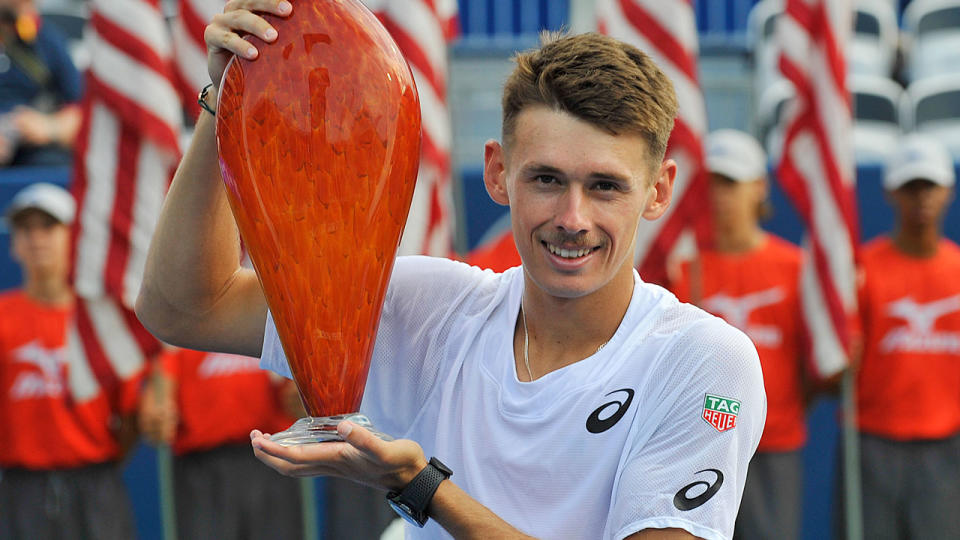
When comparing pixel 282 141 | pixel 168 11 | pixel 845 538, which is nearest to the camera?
pixel 282 141

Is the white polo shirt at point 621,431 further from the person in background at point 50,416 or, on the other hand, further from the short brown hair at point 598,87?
the person in background at point 50,416

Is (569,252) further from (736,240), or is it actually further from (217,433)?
(217,433)

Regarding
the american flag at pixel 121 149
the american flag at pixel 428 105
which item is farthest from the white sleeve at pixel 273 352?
the american flag at pixel 121 149

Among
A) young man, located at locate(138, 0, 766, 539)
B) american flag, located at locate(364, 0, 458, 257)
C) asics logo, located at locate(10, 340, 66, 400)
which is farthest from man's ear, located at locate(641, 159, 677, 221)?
asics logo, located at locate(10, 340, 66, 400)

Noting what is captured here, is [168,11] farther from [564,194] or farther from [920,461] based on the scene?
[564,194]

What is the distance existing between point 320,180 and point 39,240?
165 inches

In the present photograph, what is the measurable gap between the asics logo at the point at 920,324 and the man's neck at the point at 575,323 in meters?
A: 3.77

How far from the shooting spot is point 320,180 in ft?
5.50

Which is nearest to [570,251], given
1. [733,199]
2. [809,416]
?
[733,199]

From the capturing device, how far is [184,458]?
5.55 m

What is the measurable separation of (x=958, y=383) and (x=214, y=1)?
357 cm

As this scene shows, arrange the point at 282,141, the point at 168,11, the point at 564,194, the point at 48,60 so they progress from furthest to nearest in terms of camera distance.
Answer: the point at 168,11 < the point at 48,60 < the point at 564,194 < the point at 282,141

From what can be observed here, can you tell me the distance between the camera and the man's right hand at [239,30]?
5.57 ft

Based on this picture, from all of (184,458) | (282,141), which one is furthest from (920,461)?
(282,141)
